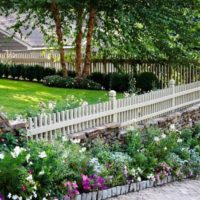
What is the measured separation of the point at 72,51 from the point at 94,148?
12.1 metres

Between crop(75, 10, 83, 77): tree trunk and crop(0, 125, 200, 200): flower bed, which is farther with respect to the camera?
crop(75, 10, 83, 77): tree trunk

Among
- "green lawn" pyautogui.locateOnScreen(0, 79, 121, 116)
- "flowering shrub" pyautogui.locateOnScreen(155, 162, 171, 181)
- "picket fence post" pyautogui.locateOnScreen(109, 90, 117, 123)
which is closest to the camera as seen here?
"flowering shrub" pyautogui.locateOnScreen(155, 162, 171, 181)

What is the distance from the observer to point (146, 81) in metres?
14.7

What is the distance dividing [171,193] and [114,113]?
2.06 meters

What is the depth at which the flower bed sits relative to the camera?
5.07 metres

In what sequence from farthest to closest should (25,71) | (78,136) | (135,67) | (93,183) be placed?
(25,71) → (135,67) → (78,136) → (93,183)

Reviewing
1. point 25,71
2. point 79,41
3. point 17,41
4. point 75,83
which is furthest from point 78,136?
point 17,41

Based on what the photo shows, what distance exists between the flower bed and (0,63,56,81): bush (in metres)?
9.97

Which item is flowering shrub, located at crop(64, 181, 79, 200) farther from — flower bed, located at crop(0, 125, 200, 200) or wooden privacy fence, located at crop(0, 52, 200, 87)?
wooden privacy fence, located at crop(0, 52, 200, 87)

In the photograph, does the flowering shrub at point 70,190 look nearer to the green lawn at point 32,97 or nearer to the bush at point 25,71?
the green lawn at point 32,97

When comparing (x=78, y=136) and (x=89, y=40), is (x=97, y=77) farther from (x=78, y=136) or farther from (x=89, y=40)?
(x=78, y=136)

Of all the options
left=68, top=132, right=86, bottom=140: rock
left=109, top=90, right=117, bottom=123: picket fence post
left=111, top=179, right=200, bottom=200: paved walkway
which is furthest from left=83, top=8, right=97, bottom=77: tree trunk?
left=111, top=179, right=200, bottom=200: paved walkway

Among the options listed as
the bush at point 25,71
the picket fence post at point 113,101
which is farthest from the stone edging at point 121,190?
the bush at point 25,71

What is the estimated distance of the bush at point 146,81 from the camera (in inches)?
576
